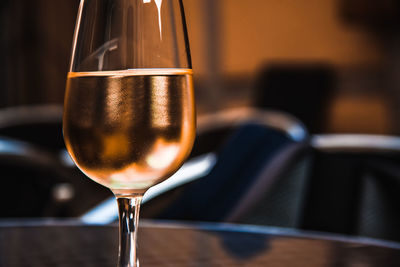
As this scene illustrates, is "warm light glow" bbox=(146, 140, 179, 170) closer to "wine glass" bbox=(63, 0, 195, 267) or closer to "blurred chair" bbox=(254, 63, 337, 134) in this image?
"wine glass" bbox=(63, 0, 195, 267)

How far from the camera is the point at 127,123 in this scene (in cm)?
34

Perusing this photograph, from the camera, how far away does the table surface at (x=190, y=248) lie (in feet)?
1.54

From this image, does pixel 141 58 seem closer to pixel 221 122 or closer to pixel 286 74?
pixel 221 122

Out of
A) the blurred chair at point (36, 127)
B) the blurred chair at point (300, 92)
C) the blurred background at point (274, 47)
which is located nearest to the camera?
the blurred chair at point (36, 127)

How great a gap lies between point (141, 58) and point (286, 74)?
315 cm

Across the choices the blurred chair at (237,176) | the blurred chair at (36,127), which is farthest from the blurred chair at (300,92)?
the blurred chair at (237,176)

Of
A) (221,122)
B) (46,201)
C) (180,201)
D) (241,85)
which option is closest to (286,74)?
(221,122)

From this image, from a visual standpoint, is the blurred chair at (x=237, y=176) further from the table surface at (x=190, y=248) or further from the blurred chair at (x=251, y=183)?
the table surface at (x=190, y=248)

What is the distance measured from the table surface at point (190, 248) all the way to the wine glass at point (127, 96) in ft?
0.43

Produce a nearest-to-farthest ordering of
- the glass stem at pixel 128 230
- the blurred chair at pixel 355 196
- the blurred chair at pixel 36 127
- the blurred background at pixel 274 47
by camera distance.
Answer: the glass stem at pixel 128 230 < the blurred chair at pixel 355 196 < the blurred chair at pixel 36 127 < the blurred background at pixel 274 47

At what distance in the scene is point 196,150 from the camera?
2.40 meters

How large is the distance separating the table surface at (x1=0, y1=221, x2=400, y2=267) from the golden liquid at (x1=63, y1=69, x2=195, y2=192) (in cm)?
13

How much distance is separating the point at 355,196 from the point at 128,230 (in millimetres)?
946

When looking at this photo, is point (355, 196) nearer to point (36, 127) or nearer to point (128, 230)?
point (128, 230)
